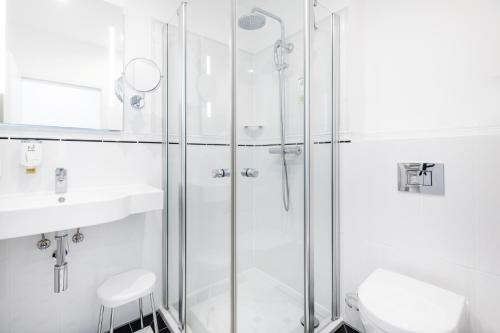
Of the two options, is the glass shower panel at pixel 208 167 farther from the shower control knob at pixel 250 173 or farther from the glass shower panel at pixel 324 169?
the glass shower panel at pixel 324 169

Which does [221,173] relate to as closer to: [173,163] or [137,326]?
[173,163]

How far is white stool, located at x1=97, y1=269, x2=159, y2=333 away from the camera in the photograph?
1236 millimetres

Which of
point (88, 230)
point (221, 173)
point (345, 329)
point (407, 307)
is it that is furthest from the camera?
point (345, 329)

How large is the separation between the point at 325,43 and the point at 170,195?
54.2 inches

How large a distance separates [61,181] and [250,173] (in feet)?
3.39

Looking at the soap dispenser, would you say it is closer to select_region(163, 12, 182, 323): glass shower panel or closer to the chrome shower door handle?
select_region(163, 12, 182, 323): glass shower panel

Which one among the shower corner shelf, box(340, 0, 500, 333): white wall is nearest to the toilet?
box(340, 0, 500, 333): white wall

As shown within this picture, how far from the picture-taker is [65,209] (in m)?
1.03

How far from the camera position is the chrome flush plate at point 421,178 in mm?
1245

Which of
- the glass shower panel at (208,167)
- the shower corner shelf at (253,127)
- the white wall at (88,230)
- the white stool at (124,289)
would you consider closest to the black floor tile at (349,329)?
the glass shower panel at (208,167)

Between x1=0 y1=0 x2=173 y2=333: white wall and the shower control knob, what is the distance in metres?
0.80

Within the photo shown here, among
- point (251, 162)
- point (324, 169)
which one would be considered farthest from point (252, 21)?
point (324, 169)

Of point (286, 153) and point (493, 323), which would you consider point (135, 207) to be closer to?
point (286, 153)

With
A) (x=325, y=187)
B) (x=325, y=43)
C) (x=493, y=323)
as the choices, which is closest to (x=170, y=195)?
(x=325, y=187)
